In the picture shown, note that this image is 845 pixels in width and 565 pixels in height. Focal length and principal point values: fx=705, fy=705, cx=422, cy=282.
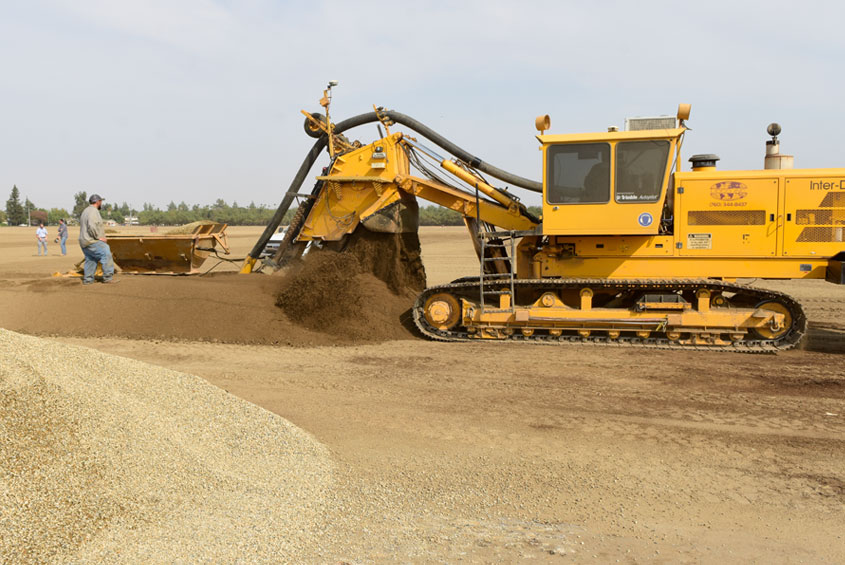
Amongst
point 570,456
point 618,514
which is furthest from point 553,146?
point 618,514

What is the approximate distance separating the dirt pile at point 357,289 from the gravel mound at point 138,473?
461 cm

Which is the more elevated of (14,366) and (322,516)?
(14,366)

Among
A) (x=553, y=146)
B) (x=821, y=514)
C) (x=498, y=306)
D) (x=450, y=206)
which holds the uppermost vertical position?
(x=553, y=146)

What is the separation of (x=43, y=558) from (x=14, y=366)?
185cm

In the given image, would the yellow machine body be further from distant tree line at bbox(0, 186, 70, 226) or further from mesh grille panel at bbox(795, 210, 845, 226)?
→ distant tree line at bbox(0, 186, 70, 226)

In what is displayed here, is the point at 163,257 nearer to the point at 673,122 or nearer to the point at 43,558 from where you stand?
the point at 673,122

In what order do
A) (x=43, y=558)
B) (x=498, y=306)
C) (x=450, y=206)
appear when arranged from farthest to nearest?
(x=450, y=206), (x=498, y=306), (x=43, y=558)

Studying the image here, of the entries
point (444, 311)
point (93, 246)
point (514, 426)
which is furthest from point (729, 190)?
point (93, 246)

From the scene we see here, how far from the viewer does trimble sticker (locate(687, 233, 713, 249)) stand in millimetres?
9383

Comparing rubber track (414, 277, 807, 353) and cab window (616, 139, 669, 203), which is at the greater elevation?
cab window (616, 139, 669, 203)

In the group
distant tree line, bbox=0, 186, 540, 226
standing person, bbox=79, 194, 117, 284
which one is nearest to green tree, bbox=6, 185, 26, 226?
distant tree line, bbox=0, 186, 540, 226

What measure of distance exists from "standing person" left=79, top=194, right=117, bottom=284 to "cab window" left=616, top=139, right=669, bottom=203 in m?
8.66

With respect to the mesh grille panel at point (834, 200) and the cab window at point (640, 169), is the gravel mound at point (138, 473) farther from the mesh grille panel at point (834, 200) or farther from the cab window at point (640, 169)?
the mesh grille panel at point (834, 200)

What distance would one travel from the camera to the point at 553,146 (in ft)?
31.4
